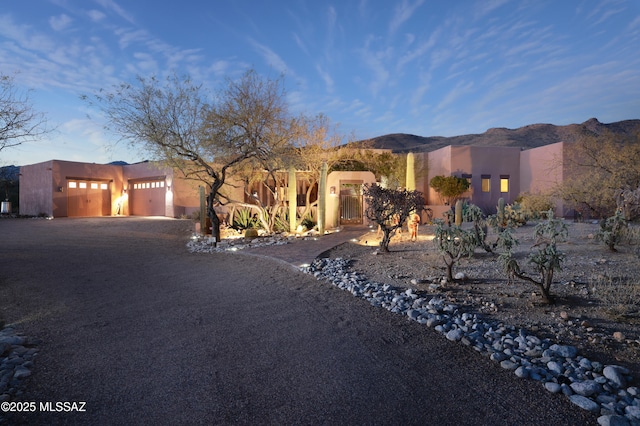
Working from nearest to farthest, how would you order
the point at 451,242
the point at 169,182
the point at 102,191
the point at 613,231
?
the point at 451,242 < the point at 613,231 < the point at 169,182 < the point at 102,191

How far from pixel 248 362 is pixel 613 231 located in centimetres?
714

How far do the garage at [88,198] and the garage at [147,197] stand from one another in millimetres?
1501

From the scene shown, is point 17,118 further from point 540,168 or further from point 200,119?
point 540,168

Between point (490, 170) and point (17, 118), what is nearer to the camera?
point (17, 118)

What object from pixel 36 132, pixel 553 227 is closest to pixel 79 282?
pixel 36 132

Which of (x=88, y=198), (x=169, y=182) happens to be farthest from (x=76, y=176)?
(x=169, y=182)

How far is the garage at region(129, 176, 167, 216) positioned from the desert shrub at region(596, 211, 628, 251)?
2044cm

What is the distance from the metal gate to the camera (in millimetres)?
15180

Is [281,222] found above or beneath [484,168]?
beneath

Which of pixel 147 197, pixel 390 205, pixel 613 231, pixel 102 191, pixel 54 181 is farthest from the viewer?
pixel 102 191

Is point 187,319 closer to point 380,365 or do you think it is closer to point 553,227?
point 380,365

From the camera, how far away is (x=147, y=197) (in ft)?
73.9

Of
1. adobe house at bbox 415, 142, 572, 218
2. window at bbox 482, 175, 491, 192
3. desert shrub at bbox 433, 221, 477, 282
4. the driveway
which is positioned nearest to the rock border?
the driveway

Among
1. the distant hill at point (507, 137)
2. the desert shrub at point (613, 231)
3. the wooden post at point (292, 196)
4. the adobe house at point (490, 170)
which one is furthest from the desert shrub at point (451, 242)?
the distant hill at point (507, 137)
